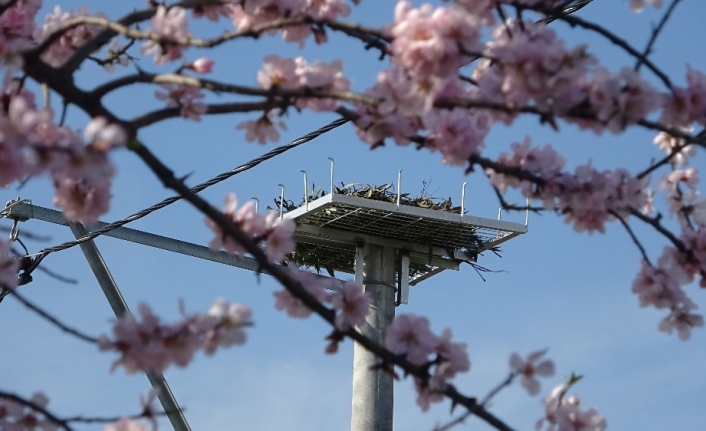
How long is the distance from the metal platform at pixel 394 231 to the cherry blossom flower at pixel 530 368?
445cm

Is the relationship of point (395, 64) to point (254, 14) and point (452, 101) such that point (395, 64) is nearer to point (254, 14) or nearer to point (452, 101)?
point (452, 101)

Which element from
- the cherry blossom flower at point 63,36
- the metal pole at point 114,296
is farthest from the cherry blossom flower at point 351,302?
the metal pole at point 114,296

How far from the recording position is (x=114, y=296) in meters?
4.32

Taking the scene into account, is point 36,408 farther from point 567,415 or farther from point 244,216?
point 567,415

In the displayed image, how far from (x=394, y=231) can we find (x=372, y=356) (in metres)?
0.82

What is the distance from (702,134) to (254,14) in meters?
0.88

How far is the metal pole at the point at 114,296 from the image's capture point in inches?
159

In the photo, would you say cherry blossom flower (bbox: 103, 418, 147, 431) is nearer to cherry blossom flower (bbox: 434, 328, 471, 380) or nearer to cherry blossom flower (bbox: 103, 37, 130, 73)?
cherry blossom flower (bbox: 434, 328, 471, 380)

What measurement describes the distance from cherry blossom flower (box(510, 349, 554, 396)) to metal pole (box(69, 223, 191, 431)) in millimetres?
2321

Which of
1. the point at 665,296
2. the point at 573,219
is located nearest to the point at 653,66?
the point at 573,219

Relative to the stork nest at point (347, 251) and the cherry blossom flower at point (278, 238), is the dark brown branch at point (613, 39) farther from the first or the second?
the stork nest at point (347, 251)

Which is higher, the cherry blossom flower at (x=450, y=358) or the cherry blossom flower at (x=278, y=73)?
the cherry blossom flower at (x=278, y=73)

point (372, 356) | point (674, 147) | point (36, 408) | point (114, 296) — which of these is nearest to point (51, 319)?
point (36, 408)

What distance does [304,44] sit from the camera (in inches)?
89.3
